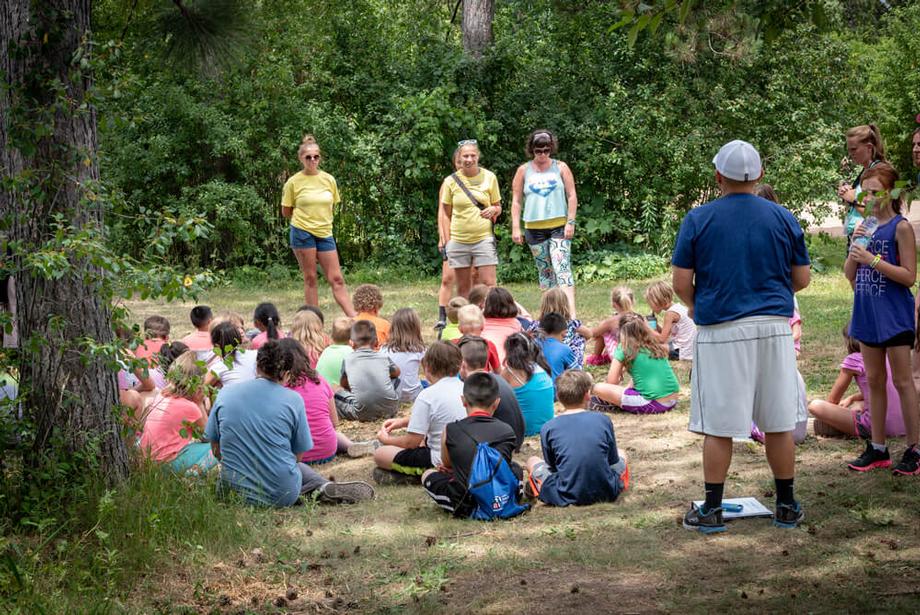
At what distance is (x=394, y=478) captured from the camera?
662 cm

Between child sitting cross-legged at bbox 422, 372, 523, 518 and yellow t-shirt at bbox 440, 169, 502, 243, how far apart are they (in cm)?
477

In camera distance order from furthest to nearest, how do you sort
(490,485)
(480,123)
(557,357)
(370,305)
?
1. (480,123)
2. (370,305)
3. (557,357)
4. (490,485)

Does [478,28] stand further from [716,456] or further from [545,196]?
[716,456]

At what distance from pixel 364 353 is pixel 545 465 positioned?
7.55ft

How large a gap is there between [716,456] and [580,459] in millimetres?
893

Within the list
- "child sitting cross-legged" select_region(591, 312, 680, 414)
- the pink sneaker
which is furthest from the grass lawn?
the pink sneaker

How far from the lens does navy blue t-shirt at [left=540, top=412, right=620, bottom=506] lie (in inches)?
230

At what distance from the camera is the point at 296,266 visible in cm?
1733

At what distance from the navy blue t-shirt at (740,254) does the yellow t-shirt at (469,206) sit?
5.59 metres

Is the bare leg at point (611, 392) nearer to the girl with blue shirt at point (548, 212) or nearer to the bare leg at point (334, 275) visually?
the girl with blue shirt at point (548, 212)

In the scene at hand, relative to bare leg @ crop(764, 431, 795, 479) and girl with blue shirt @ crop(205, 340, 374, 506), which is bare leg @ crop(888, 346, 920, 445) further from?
girl with blue shirt @ crop(205, 340, 374, 506)

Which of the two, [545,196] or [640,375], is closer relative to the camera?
[640,375]

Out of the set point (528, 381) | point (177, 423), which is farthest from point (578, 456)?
point (177, 423)

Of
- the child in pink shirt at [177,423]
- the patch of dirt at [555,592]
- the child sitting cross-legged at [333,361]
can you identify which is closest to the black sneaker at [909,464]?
the patch of dirt at [555,592]
